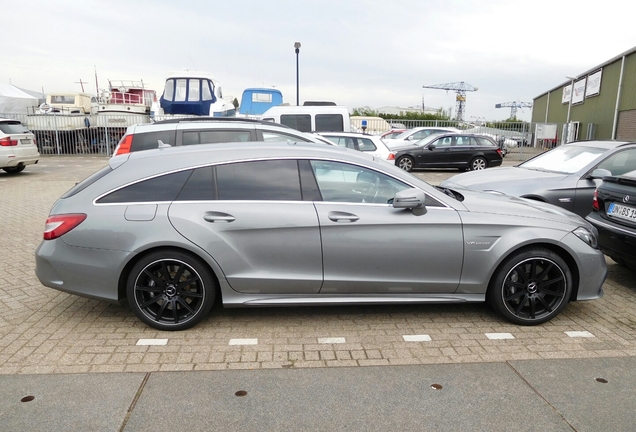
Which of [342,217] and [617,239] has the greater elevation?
[342,217]

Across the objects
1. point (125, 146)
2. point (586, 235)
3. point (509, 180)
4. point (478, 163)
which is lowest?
point (478, 163)

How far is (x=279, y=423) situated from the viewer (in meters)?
2.77

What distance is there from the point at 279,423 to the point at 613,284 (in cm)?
441

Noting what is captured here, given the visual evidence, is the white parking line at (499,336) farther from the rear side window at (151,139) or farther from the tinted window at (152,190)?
the rear side window at (151,139)

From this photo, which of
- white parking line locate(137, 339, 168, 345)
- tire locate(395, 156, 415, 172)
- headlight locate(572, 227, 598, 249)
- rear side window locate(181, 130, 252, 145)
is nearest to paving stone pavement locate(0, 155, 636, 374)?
white parking line locate(137, 339, 168, 345)

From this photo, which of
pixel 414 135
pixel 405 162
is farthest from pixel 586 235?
pixel 414 135

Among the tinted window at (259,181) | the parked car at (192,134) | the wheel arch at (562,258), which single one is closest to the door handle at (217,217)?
the tinted window at (259,181)

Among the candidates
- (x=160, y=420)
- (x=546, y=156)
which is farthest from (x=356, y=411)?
(x=546, y=156)

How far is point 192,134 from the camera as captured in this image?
6.94 m

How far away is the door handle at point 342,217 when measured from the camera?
388 cm

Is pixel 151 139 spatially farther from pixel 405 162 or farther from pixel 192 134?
pixel 405 162

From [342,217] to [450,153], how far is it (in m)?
14.5

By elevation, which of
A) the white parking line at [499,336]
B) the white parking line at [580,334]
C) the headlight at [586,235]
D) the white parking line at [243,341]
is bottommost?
the white parking line at [580,334]

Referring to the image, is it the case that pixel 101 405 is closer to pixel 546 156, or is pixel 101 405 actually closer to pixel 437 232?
pixel 437 232
